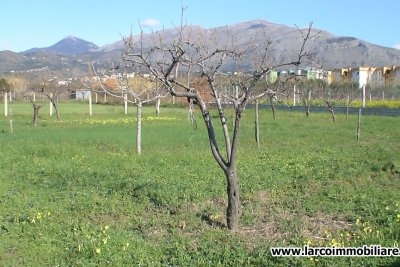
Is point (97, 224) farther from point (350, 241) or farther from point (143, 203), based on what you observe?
point (350, 241)

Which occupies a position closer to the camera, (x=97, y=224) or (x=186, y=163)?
(x=97, y=224)

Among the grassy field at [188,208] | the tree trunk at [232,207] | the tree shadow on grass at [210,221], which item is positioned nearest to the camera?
the grassy field at [188,208]

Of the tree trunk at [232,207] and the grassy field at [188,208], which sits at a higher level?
the tree trunk at [232,207]

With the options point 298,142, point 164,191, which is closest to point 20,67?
point 298,142

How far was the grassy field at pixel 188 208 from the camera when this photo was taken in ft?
21.1

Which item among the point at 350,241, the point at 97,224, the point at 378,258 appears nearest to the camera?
the point at 378,258

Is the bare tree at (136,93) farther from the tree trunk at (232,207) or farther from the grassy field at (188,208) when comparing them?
the tree trunk at (232,207)

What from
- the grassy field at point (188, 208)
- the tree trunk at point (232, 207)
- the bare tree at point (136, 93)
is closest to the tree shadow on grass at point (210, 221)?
the grassy field at point (188, 208)

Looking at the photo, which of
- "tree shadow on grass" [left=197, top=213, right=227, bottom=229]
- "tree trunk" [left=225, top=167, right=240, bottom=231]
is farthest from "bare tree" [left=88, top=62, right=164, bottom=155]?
"tree shadow on grass" [left=197, top=213, right=227, bottom=229]

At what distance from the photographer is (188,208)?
8570 mm

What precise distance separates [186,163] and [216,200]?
4364mm

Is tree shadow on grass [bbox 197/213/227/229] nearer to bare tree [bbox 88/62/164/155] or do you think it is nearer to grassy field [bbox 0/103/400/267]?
grassy field [bbox 0/103/400/267]

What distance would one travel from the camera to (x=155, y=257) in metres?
6.30

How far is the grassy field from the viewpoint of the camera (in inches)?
253
